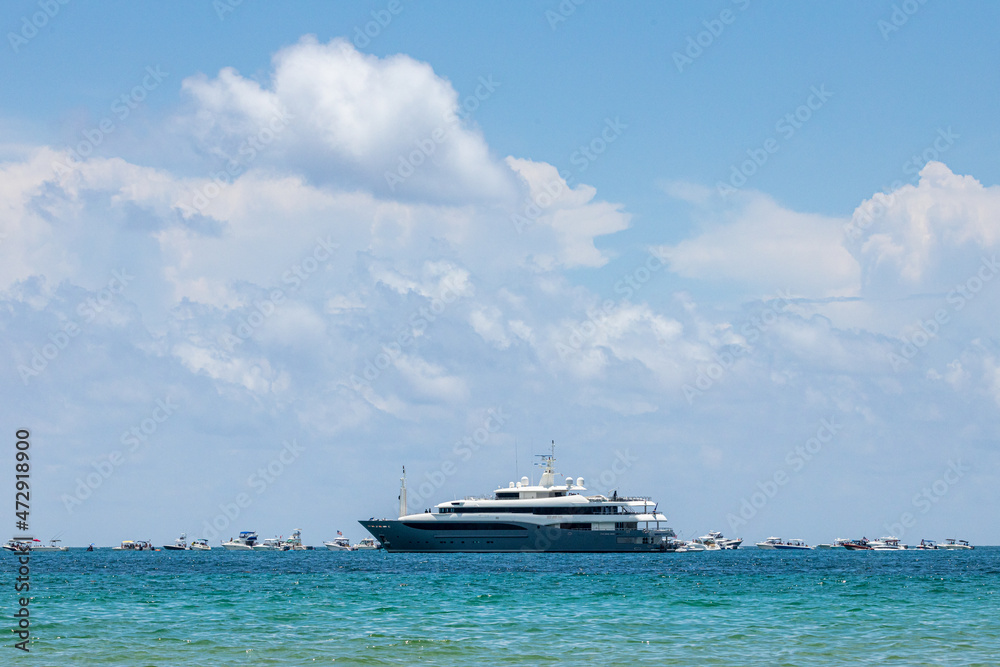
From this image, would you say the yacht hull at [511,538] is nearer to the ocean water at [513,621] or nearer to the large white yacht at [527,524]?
the large white yacht at [527,524]

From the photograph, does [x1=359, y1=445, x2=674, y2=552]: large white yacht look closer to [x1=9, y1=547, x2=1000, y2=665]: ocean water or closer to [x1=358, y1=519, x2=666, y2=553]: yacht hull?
[x1=358, y1=519, x2=666, y2=553]: yacht hull

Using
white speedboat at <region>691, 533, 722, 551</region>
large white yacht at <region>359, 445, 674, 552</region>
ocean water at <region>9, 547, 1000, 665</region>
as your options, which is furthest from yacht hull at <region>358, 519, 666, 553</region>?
white speedboat at <region>691, 533, 722, 551</region>

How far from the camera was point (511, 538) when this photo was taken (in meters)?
110

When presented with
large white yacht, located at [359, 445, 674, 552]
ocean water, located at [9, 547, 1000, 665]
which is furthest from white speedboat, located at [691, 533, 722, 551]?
ocean water, located at [9, 547, 1000, 665]

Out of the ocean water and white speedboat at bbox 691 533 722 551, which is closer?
the ocean water

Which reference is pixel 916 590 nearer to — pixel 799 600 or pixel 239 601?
pixel 799 600

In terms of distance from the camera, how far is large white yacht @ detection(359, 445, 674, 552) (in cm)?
10938

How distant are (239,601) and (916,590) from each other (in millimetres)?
36692

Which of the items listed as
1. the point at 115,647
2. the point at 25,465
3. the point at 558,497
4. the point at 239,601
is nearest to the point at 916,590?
the point at 239,601

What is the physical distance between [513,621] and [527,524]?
7123 cm

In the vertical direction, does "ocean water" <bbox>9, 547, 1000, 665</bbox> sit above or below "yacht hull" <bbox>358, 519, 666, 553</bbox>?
below

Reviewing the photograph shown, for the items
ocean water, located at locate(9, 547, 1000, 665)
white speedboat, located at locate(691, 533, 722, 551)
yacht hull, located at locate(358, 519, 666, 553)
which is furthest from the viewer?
white speedboat, located at locate(691, 533, 722, 551)

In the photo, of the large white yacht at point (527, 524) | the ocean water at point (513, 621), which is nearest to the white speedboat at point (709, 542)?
the large white yacht at point (527, 524)

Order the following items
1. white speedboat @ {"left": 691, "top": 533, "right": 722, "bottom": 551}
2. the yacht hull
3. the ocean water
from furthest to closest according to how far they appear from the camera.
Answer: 1. white speedboat @ {"left": 691, "top": 533, "right": 722, "bottom": 551}
2. the yacht hull
3. the ocean water
